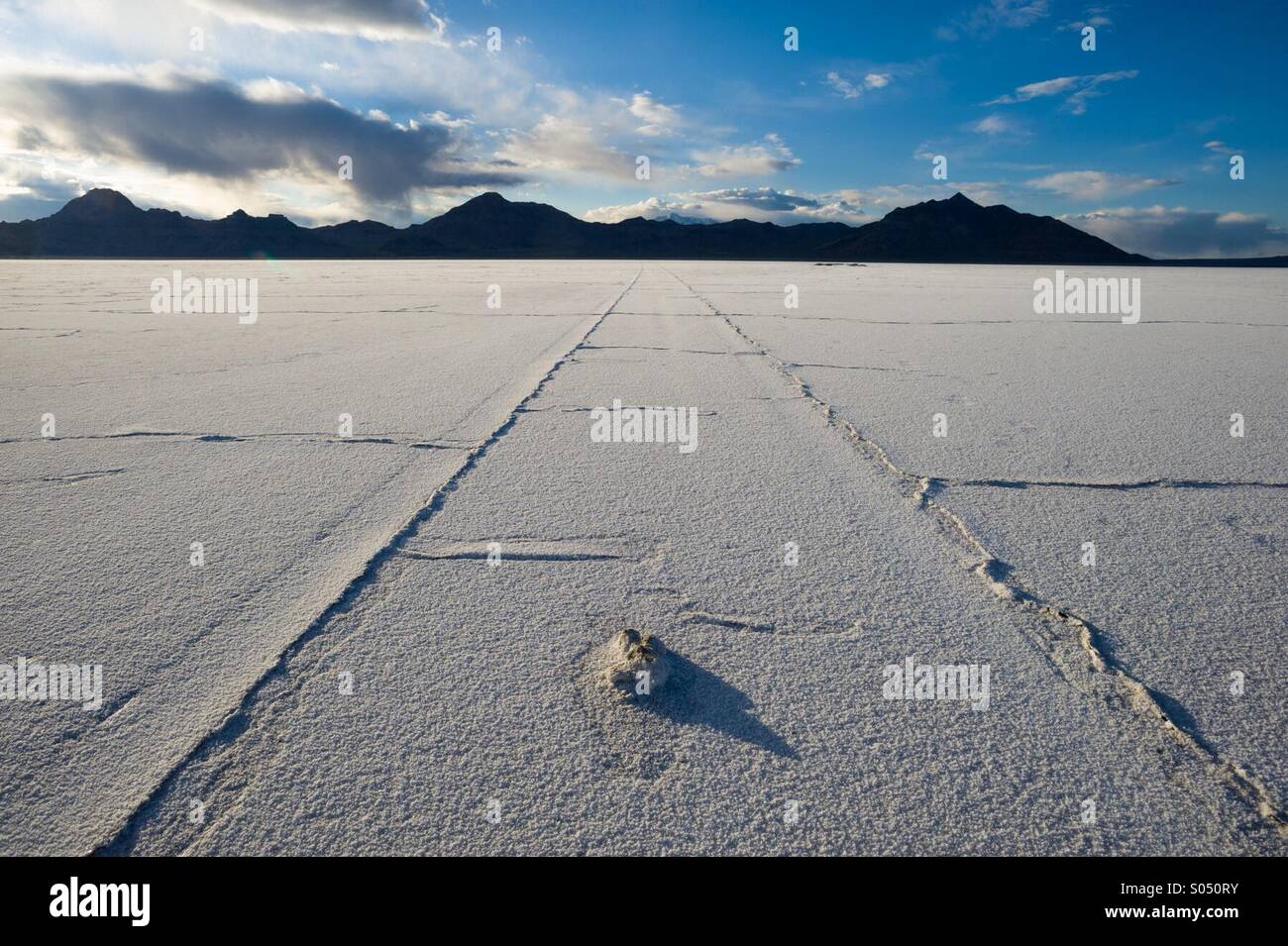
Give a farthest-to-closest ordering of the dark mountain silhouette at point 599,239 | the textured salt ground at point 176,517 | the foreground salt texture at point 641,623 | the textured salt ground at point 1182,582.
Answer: the dark mountain silhouette at point 599,239 < the textured salt ground at point 1182,582 < the textured salt ground at point 176,517 < the foreground salt texture at point 641,623

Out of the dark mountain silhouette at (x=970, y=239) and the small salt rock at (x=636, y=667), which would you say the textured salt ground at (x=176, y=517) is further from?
the dark mountain silhouette at (x=970, y=239)

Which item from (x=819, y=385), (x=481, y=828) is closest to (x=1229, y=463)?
(x=819, y=385)

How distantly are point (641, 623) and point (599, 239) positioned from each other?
162951 mm

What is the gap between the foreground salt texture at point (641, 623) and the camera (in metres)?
1.51

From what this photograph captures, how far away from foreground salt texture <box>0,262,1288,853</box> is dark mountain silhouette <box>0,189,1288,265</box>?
126m

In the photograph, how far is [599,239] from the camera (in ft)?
511

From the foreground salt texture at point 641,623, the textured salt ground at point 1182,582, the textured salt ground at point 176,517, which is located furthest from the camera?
the textured salt ground at point 1182,582

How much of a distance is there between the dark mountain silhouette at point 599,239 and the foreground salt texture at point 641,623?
126m

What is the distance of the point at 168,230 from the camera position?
138500 mm

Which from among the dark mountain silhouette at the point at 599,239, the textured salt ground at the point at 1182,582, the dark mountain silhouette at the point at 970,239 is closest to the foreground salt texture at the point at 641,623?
the textured salt ground at the point at 1182,582

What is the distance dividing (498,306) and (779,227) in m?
162

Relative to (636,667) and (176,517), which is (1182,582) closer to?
(636,667)

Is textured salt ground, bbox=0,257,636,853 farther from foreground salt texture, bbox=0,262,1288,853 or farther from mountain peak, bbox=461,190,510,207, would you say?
mountain peak, bbox=461,190,510,207
